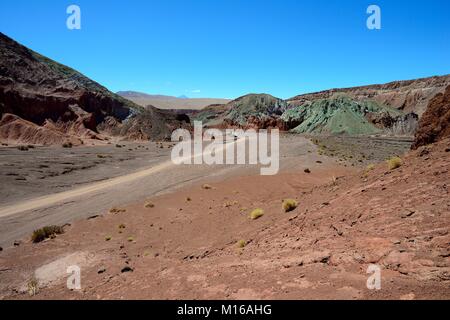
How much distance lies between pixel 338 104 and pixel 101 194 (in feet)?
268

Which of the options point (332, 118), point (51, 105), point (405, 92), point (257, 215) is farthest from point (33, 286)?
point (405, 92)

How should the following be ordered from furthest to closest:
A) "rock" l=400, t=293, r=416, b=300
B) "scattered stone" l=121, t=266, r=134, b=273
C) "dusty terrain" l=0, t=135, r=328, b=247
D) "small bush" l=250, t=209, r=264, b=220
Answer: "dusty terrain" l=0, t=135, r=328, b=247 < "small bush" l=250, t=209, r=264, b=220 < "scattered stone" l=121, t=266, r=134, b=273 < "rock" l=400, t=293, r=416, b=300

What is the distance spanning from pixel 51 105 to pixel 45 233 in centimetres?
5474

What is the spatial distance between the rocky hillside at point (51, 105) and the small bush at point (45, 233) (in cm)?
4361

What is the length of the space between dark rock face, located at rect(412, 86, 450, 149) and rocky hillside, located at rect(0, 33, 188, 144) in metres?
51.3

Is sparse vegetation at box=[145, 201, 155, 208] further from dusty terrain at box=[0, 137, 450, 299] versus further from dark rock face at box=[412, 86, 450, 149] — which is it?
dark rock face at box=[412, 86, 450, 149]

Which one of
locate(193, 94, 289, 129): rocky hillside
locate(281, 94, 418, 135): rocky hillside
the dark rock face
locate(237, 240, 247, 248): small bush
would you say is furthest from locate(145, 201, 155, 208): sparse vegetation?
locate(193, 94, 289, 129): rocky hillside

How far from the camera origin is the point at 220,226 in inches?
559

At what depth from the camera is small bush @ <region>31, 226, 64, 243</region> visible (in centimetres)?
1477

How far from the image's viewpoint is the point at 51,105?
Answer: 209 feet

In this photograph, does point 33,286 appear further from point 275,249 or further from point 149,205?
point 149,205

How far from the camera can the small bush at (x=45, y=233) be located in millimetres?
14773
